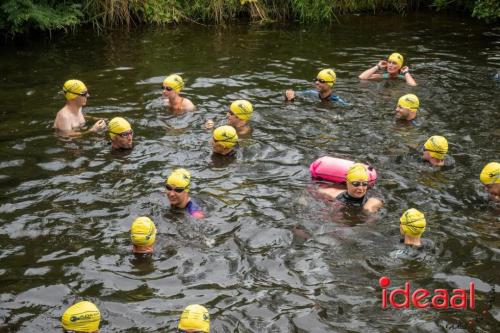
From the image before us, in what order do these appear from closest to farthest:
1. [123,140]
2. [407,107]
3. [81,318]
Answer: [81,318]
[123,140]
[407,107]

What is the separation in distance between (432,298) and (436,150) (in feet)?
15.6

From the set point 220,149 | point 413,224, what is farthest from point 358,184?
point 220,149

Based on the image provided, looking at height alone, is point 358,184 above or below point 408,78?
below

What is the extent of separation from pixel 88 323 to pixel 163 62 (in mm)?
12784

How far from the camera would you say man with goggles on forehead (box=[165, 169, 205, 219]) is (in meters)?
9.80

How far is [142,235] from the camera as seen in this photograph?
28.3 ft

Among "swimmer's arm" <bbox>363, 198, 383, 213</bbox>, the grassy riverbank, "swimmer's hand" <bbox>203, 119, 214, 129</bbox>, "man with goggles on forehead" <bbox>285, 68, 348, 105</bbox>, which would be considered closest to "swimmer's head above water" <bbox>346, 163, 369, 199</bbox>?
"swimmer's arm" <bbox>363, 198, 383, 213</bbox>

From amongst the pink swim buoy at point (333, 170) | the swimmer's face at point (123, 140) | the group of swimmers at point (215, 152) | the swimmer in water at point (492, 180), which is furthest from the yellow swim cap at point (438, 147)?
the swimmer's face at point (123, 140)

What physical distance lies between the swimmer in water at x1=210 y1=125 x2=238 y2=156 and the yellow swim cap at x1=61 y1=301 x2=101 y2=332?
5.79 metres

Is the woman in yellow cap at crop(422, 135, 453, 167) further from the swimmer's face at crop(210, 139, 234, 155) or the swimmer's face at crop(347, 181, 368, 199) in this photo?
the swimmer's face at crop(210, 139, 234, 155)

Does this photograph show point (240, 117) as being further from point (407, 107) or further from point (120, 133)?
point (407, 107)

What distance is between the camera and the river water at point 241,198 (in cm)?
775

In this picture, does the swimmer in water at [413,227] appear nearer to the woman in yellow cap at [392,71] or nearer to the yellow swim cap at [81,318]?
the yellow swim cap at [81,318]

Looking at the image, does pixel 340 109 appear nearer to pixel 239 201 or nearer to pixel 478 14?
pixel 239 201
